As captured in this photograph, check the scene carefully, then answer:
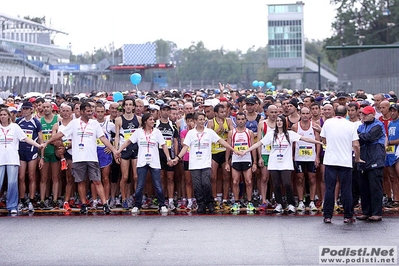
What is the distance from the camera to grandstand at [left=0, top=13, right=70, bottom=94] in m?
77.6

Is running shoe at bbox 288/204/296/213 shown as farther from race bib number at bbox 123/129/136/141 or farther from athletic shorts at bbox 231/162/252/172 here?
race bib number at bbox 123/129/136/141

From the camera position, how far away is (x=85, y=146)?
53.5ft

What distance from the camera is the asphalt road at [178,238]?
11.7 m

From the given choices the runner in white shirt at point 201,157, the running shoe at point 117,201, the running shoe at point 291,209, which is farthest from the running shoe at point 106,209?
the running shoe at point 291,209

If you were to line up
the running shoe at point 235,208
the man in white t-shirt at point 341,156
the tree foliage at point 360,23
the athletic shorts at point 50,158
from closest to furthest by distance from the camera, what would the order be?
the man in white t-shirt at point 341,156
the running shoe at point 235,208
the athletic shorts at point 50,158
the tree foliage at point 360,23

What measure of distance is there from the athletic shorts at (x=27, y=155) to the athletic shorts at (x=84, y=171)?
0.94m

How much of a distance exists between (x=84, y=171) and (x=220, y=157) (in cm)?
252

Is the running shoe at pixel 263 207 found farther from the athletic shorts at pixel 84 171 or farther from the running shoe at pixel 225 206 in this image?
the athletic shorts at pixel 84 171

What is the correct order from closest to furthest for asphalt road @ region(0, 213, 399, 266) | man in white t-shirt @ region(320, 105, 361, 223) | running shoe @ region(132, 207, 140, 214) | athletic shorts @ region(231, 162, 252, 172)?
asphalt road @ region(0, 213, 399, 266) → man in white t-shirt @ region(320, 105, 361, 223) → running shoe @ region(132, 207, 140, 214) → athletic shorts @ region(231, 162, 252, 172)

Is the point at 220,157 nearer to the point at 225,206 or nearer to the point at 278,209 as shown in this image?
the point at 225,206

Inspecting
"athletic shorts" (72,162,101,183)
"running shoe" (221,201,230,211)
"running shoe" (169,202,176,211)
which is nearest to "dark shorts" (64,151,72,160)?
"athletic shorts" (72,162,101,183)

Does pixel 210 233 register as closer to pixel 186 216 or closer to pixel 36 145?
pixel 186 216

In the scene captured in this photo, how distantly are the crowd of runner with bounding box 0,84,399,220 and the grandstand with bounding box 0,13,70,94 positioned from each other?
29536mm

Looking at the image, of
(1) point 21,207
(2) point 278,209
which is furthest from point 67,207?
(2) point 278,209
